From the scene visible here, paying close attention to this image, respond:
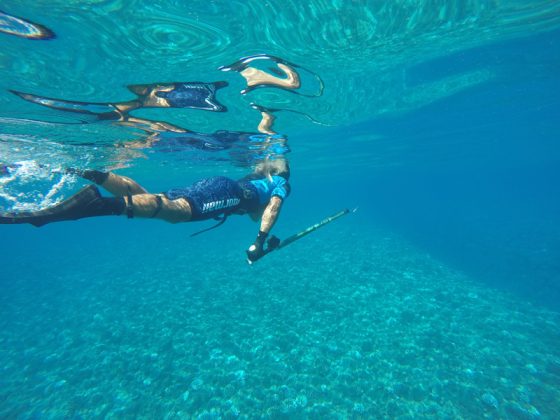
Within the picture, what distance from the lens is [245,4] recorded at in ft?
19.6

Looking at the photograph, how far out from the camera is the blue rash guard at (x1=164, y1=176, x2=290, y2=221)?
4.70 metres

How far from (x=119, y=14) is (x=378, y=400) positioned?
10.7m

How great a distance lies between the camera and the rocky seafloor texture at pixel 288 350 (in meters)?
7.30

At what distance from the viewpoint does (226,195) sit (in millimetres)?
5309

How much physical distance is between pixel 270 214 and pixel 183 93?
20.9 feet

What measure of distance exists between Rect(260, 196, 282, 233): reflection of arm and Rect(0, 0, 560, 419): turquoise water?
4169mm

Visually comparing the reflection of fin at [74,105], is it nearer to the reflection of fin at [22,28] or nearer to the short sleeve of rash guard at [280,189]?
the reflection of fin at [22,28]

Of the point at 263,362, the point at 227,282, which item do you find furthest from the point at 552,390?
the point at 227,282

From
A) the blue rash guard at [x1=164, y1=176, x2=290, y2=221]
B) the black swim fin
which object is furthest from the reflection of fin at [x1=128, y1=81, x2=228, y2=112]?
the black swim fin

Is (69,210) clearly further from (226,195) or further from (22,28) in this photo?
(22,28)

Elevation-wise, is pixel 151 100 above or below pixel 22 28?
below

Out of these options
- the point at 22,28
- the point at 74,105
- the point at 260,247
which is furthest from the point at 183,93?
the point at 260,247

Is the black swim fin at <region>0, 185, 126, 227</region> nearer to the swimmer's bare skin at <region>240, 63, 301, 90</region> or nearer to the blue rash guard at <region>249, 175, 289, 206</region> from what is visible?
the blue rash guard at <region>249, 175, 289, 206</region>

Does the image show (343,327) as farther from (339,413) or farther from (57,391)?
(57,391)
